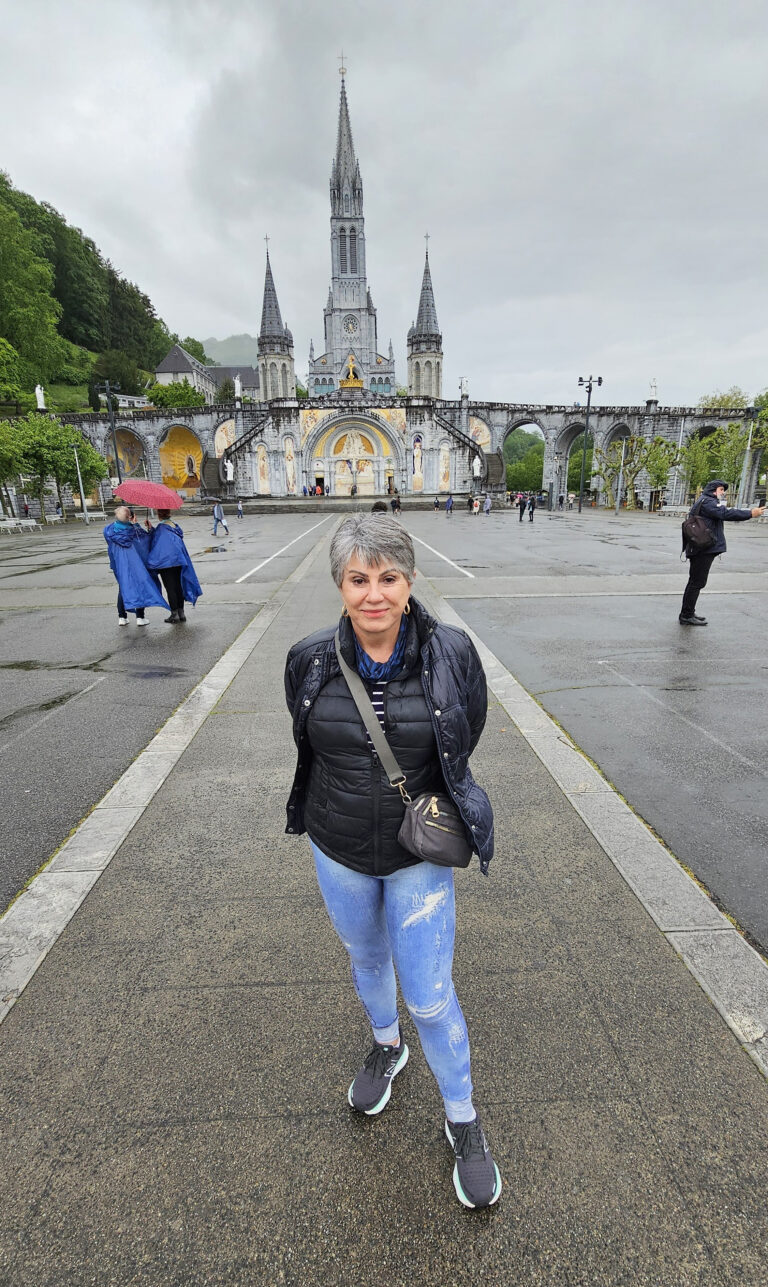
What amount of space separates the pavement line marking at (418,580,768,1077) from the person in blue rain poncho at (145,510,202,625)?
221 inches

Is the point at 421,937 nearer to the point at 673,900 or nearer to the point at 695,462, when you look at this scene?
the point at 673,900

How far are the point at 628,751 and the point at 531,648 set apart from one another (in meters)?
2.78

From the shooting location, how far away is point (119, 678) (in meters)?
6.39

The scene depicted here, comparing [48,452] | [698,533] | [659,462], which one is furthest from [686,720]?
[659,462]

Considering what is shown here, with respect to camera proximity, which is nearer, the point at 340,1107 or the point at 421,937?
the point at 421,937

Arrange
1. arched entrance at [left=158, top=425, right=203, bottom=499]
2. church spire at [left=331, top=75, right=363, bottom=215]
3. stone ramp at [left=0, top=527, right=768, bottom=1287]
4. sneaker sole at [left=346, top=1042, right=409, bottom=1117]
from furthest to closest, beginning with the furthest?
church spire at [left=331, top=75, right=363, bottom=215] < arched entrance at [left=158, top=425, right=203, bottom=499] < sneaker sole at [left=346, top=1042, right=409, bottom=1117] < stone ramp at [left=0, top=527, right=768, bottom=1287]

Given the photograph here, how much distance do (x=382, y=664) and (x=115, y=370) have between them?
80.9 metres

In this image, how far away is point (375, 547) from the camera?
1.64 m

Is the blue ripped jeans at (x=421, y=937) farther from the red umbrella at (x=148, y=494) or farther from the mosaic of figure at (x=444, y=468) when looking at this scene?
the mosaic of figure at (x=444, y=468)

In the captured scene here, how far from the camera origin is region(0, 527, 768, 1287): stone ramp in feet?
5.18

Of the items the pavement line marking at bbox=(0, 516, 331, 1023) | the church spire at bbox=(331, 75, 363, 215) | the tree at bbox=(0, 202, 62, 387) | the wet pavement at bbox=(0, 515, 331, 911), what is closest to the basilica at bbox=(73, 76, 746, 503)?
the tree at bbox=(0, 202, 62, 387)

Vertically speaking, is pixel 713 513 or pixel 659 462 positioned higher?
pixel 659 462

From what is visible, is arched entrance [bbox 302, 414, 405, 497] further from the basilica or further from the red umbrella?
the red umbrella

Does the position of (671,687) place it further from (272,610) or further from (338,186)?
(338,186)
